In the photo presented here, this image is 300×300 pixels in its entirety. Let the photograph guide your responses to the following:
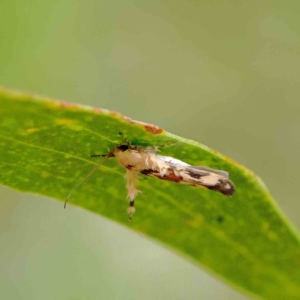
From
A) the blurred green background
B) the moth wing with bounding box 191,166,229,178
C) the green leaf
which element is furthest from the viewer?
the blurred green background

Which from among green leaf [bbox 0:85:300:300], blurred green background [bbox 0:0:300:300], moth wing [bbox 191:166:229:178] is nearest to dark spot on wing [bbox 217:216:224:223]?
green leaf [bbox 0:85:300:300]

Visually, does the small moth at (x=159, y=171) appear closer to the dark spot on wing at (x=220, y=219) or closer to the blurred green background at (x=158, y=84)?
the dark spot on wing at (x=220, y=219)

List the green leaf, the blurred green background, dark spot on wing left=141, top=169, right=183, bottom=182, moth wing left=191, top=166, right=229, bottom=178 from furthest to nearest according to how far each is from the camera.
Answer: the blurred green background, dark spot on wing left=141, top=169, right=183, bottom=182, moth wing left=191, top=166, right=229, bottom=178, the green leaf

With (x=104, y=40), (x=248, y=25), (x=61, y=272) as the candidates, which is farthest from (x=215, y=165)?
(x=248, y=25)

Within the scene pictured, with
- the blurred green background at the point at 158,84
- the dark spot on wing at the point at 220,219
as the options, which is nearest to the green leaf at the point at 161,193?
the dark spot on wing at the point at 220,219

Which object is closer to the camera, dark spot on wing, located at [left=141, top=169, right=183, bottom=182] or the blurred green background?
dark spot on wing, located at [left=141, top=169, right=183, bottom=182]

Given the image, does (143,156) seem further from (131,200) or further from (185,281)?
(185,281)

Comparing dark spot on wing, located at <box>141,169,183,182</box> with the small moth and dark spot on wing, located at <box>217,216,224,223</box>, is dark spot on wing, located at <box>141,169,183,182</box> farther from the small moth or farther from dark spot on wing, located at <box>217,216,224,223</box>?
dark spot on wing, located at <box>217,216,224,223</box>
